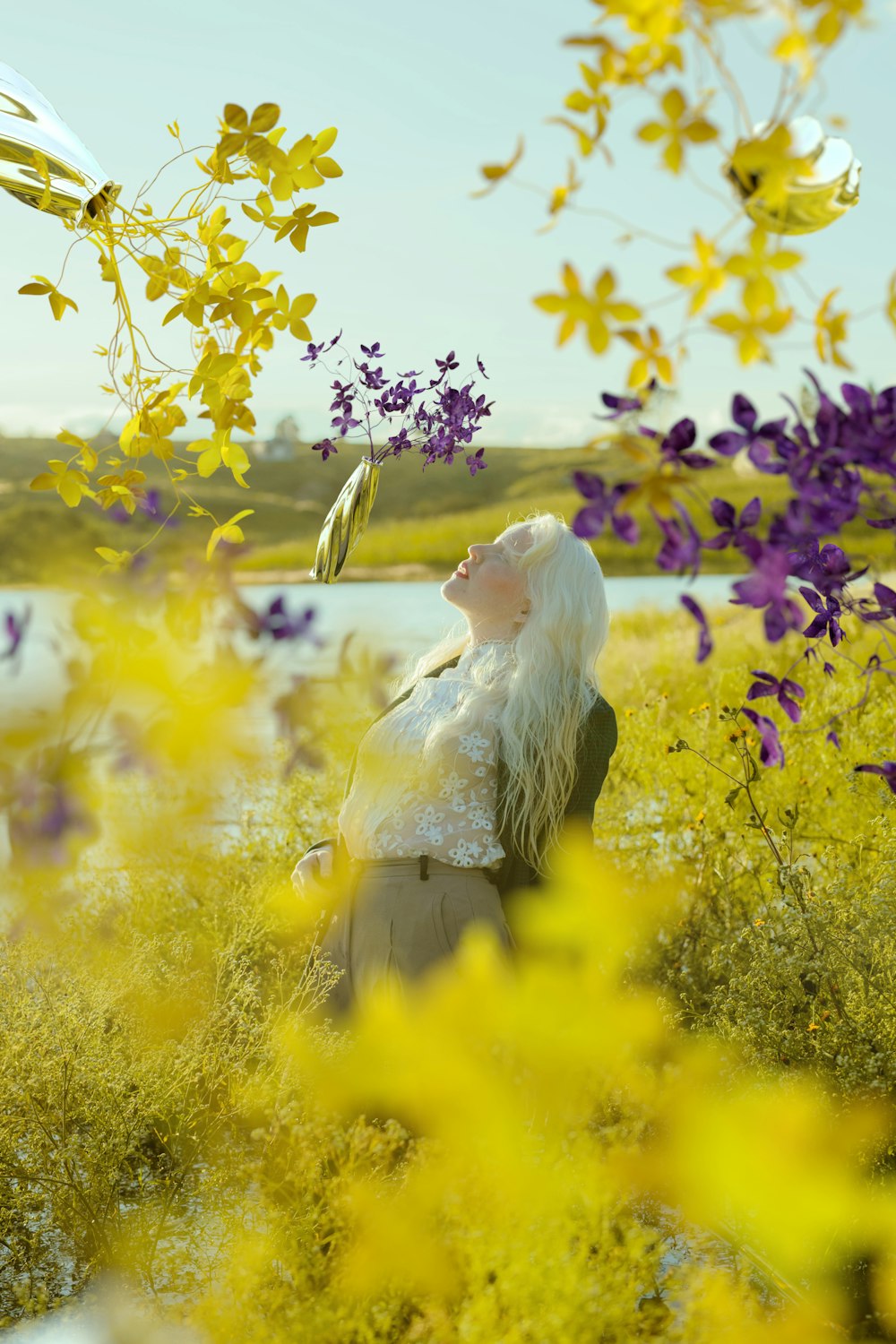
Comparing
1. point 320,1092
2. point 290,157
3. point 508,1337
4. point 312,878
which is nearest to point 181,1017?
point 312,878

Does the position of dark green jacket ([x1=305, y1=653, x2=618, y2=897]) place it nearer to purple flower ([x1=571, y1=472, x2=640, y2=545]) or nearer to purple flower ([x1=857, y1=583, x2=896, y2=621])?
purple flower ([x1=857, y1=583, x2=896, y2=621])

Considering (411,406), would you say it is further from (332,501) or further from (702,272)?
(702,272)

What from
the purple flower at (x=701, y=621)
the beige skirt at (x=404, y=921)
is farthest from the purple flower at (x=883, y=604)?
the beige skirt at (x=404, y=921)

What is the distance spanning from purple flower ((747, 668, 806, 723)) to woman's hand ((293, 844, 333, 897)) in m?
1.31

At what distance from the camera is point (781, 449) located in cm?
89

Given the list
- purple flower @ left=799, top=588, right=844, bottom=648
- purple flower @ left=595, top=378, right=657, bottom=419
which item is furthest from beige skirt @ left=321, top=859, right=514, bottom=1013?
purple flower @ left=595, top=378, right=657, bottom=419

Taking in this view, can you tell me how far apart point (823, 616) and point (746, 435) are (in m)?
0.51

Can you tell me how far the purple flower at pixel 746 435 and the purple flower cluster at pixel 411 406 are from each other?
130 cm

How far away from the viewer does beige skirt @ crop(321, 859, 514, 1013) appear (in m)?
2.13

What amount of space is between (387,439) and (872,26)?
137cm

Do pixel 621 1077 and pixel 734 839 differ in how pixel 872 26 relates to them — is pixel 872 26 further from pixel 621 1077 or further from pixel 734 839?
pixel 734 839

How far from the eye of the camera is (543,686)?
2.19 m

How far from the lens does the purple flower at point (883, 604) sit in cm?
114

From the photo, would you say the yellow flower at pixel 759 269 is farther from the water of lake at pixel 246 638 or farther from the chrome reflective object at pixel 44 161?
the chrome reflective object at pixel 44 161
